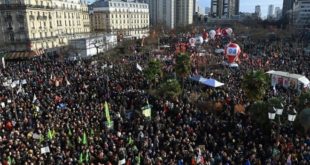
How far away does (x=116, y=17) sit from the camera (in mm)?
105125

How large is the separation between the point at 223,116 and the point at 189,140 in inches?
196

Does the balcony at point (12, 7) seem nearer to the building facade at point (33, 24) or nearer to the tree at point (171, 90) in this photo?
the building facade at point (33, 24)

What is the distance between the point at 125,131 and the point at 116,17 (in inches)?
3406

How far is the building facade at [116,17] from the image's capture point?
102 metres

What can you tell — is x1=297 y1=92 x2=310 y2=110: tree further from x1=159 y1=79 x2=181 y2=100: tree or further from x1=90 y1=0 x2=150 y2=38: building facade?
x1=90 y1=0 x2=150 y2=38: building facade

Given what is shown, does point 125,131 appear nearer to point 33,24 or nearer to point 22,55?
point 22,55

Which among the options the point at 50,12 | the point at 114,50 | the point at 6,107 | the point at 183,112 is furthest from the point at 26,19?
the point at 183,112

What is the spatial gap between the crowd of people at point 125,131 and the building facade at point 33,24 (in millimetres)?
33575

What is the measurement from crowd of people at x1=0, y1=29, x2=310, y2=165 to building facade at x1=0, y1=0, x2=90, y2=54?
3357cm

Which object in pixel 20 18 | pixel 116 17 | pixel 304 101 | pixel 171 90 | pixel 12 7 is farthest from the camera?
pixel 116 17

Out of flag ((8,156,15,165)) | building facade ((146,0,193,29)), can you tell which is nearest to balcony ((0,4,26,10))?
flag ((8,156,15,165))

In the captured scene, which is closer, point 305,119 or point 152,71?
point 305,119

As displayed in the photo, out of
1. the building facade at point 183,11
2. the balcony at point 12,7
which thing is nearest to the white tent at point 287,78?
the balcony at point 12,7

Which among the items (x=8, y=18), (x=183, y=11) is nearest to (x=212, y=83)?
(x=8, y=18)
